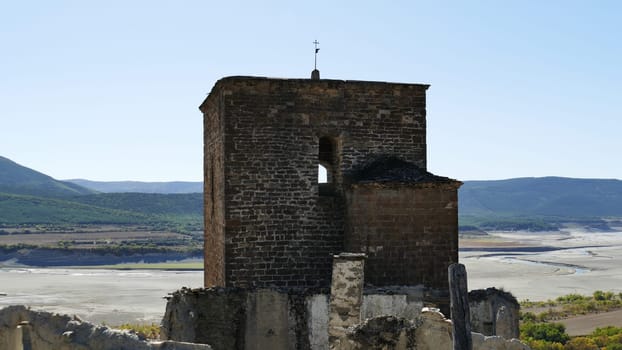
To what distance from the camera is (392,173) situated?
15.0 m

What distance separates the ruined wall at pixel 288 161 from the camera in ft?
49.1

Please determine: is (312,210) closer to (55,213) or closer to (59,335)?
(59,335)

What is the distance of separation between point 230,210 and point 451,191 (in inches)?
167

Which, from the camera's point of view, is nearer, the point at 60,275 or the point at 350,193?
the point at 350,193

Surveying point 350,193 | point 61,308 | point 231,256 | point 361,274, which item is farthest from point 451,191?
point 61,308

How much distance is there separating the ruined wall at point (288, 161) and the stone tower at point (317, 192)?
0.8 inches

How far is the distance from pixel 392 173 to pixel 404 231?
1.15 m

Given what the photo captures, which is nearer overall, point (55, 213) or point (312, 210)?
point (312, 210)

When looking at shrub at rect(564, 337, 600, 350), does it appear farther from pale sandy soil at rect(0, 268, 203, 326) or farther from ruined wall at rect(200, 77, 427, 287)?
pale sandy soil at rect(0, 268, 203, 326)

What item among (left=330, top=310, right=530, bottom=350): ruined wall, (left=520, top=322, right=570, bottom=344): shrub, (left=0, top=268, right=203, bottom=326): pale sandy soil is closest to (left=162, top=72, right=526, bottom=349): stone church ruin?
(left=330, top=310, right=530, bottom=350): ruined wall

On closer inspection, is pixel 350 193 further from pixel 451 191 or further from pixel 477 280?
pixel 477 280

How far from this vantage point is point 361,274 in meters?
12.3

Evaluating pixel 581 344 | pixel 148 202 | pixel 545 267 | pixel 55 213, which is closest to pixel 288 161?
pixel 581 344

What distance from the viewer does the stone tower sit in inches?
579
